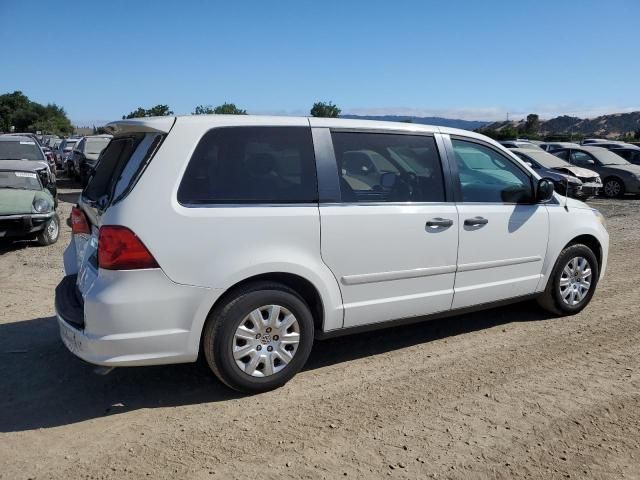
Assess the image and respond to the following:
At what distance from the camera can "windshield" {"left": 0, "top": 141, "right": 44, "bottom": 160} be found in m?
11.7

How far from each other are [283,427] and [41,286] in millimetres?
4380

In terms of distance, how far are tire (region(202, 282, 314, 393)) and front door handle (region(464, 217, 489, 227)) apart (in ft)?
5.01

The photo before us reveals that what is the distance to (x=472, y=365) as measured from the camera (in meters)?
4.52

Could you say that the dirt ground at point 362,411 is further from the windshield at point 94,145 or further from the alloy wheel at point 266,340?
the windshield at point 94,145

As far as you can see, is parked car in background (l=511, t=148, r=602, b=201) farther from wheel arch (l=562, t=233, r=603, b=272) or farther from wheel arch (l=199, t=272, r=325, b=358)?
wheel arch (l=199, t=272, r=325, b=358)

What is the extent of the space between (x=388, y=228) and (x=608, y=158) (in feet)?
56.5

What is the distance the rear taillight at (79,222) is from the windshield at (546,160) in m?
13.9

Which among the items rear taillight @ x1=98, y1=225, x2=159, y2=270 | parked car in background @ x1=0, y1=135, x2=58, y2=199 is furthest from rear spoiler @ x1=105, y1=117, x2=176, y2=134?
parked car in background @ x1=0, y1=135, x2=58, y2=199

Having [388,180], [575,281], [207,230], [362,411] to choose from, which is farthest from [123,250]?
[575,281]

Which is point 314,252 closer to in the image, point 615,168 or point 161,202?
point 161,202

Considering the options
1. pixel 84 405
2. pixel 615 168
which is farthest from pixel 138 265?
pixel 615 168

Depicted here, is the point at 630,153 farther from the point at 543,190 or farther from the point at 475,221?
the point at 475,221

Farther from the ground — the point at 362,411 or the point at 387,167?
the point at 387,167

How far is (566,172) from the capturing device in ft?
52.3
